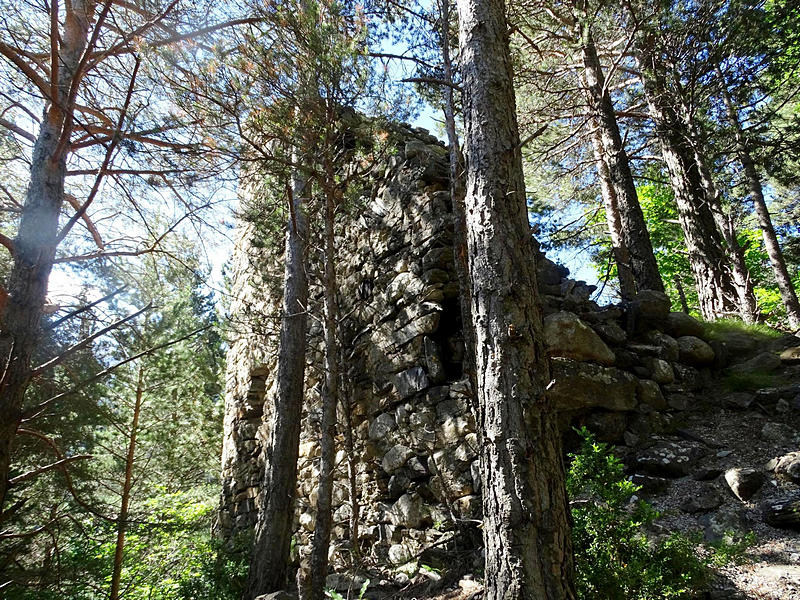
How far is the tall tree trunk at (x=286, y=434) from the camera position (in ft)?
16.8

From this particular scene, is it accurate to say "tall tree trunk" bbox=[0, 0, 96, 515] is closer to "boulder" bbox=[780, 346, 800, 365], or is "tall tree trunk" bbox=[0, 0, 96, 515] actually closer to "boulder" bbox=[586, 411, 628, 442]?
"boulder" bbox=[586, 411, 628, 442]

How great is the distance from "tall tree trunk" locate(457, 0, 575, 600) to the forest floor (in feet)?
4.35

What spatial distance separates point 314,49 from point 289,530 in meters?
4.98

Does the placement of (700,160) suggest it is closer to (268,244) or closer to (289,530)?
(268,244)

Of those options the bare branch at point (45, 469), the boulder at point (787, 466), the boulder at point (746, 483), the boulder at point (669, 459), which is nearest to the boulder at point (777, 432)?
the boulder at point (787, 466)

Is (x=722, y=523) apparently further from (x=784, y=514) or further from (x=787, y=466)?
(x=787, y=466)

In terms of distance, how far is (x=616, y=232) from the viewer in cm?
760

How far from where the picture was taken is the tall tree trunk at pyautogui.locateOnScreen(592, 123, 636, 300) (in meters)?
6.93

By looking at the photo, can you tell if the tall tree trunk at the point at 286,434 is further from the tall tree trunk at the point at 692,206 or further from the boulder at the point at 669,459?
the tall tree trunk at the point at 692,206

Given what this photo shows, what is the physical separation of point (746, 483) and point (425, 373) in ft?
9.19

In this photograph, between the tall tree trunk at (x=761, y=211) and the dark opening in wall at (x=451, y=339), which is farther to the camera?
the tall tree trunk at (x=761, y=211)

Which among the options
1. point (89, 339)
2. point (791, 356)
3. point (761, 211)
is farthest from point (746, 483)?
point (761, 211)

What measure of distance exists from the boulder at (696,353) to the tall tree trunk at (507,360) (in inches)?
141

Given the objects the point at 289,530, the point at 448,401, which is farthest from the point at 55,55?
the point at 289,530
